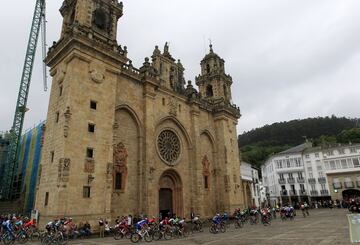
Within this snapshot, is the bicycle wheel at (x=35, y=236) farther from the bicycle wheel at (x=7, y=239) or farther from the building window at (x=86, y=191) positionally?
the building window at (x=86, y=191)

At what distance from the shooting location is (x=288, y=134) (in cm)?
10081

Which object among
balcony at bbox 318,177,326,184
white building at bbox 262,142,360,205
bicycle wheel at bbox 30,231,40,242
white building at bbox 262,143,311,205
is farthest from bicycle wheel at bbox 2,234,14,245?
white building at bbox 262,143,311,205

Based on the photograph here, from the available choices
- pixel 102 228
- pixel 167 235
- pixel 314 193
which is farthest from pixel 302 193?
pixel 102 228

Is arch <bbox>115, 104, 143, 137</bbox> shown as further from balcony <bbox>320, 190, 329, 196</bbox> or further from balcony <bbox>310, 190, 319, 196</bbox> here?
balcony <bbox>310, 190, 319, 196</bbox>

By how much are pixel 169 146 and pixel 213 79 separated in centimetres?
1503

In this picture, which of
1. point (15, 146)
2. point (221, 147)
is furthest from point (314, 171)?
point (15, 146)

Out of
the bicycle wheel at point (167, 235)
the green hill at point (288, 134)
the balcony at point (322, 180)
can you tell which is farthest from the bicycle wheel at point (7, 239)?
the green hill at point (288, 134)

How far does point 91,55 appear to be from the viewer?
19672 millimetres

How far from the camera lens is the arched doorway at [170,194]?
81.0 ft

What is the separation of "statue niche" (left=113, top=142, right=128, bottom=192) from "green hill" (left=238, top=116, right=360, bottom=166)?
234 feet

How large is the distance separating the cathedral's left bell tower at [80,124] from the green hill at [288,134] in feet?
242

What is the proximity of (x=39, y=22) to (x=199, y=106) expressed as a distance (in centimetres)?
3048

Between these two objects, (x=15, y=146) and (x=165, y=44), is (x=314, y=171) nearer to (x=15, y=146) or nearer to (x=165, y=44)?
(x=165, y=44)

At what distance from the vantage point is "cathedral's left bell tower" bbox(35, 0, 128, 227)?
16.2 metres
